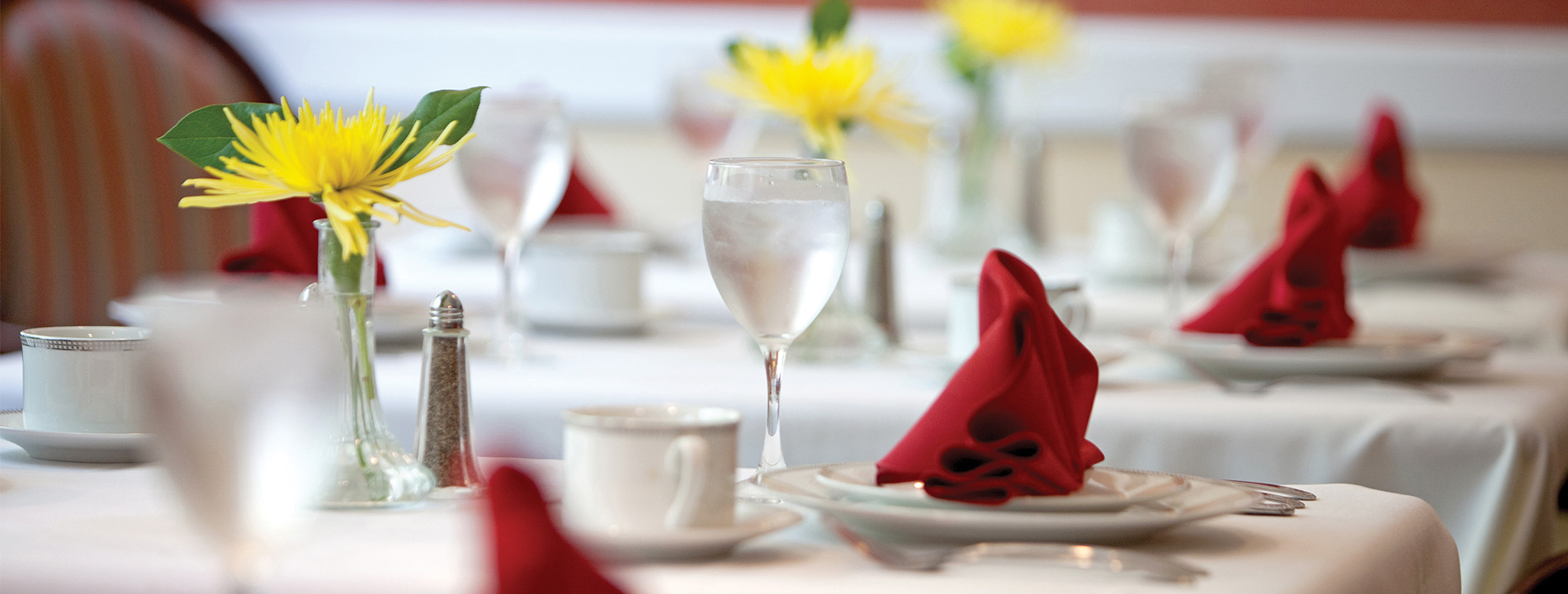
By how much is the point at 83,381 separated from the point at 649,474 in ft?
1.09

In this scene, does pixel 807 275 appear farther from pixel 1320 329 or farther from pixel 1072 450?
pixel 1320 329

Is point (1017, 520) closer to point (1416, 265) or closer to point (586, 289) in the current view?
point (586, 289)

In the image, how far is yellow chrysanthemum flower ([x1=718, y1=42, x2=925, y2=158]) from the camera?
104cm

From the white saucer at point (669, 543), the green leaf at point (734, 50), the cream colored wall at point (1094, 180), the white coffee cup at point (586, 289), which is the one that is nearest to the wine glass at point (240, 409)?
the white saucer at point (669, 543)

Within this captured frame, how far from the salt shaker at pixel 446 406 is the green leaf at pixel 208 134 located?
108 mm

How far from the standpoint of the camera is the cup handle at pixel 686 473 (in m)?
0.53

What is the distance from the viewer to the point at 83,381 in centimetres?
71

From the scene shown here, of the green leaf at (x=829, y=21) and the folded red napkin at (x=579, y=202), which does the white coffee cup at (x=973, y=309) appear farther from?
the folded red napkin at (x=579, y=202)

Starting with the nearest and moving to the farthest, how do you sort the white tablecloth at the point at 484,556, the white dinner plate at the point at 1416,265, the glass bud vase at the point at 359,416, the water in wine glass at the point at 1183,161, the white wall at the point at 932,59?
the white tablecloth at the point at 484,556 → the glass bud vase at the point at 359,416 → the water in wine glass at the point at 1183,161 → the white dinner plate at the point at 1416,265 → the white wall at the point at 932,59

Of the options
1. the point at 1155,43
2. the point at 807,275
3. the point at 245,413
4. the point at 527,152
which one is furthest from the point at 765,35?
the point at 245,413

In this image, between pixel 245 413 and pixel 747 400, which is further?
pixel 747 400

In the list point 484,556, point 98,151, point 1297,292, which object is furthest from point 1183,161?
point 98,151

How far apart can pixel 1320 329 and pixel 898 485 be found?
57 cm

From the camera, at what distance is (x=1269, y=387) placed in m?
0.98
